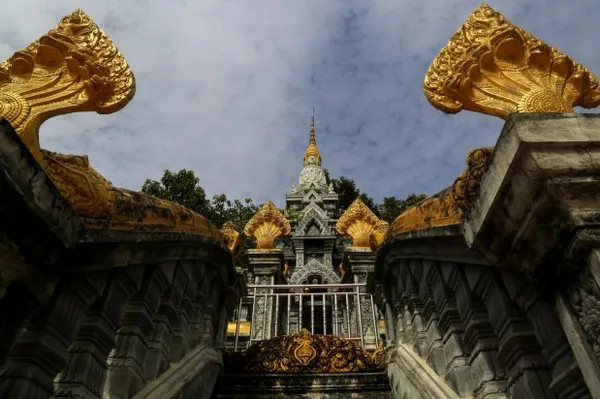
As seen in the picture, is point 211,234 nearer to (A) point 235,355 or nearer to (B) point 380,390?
(A) point 235,355

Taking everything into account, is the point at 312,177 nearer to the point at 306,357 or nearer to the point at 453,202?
the point at 306,357

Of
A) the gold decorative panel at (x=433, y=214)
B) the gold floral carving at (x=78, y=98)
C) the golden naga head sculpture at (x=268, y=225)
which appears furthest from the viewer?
the golden naga head sculpture at (x=268, y=225)

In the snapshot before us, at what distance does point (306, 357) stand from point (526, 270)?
409 centimetres

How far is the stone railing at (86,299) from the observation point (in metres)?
2.06

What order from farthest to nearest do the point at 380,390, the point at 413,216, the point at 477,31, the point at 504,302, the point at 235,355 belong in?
the point at 235,355, the point at 380,390, the point at 413,216, the point at 477,31, the point at 504,302

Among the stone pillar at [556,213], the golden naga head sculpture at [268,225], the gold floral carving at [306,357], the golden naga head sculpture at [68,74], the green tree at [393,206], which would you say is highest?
the green tree at [393,206]

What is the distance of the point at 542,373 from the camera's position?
2.50 meters

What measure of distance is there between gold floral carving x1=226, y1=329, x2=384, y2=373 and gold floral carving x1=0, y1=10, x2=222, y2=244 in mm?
2699

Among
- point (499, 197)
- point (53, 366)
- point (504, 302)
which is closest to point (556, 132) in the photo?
point (499, 197)

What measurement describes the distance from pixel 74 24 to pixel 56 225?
6.63 feet

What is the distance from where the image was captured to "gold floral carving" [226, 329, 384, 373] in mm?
5664

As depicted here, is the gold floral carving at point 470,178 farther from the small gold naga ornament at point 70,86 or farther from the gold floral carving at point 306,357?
the gold floral carving at point 306,357

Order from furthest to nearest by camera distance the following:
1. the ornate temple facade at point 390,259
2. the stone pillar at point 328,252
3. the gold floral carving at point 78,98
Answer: the stone pillar at point 328,252 < the gold floral carving at point 78,98 < the ornate temple facade at point 390,259

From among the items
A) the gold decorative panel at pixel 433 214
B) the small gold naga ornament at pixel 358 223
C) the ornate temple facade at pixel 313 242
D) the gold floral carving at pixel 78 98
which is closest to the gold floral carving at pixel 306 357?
the gold decorative panel at pixel 433 214
